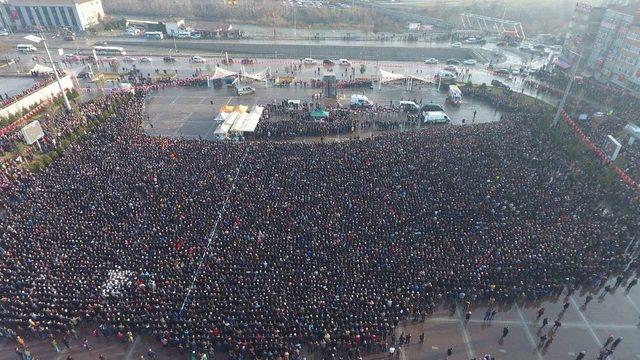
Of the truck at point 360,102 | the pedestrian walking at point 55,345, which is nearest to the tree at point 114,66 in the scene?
the truck at point 360,102

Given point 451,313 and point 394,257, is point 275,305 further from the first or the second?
point 451,313

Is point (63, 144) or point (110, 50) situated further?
point (110, 50)

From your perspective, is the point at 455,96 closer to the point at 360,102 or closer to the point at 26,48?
the point at 360,102

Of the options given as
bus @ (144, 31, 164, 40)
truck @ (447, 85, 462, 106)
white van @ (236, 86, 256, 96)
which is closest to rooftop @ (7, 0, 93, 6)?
bus @ (144, 31, 164, 40)

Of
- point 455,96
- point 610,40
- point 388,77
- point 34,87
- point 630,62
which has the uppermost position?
point 610,40

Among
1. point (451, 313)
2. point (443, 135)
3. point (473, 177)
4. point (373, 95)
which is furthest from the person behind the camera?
point (373, 95)

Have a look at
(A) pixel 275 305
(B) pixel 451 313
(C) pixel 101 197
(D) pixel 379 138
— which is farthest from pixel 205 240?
(D) pixel 379 138

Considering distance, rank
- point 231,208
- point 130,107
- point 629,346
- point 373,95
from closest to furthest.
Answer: point 629,346 < point 231,208 < point 130,107 < point 373,95

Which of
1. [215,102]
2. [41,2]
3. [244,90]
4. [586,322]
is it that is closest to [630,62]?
[586,322]
